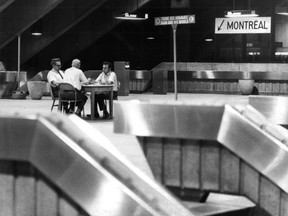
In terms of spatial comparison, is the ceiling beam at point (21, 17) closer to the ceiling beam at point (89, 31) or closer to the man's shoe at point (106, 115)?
the ceiling beam at point (89, 31)

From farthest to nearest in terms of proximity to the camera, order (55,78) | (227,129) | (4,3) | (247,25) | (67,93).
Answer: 1. (247,25)
2. (4,3)
3. (55,78)
4. (67,93)
5. (227,129)

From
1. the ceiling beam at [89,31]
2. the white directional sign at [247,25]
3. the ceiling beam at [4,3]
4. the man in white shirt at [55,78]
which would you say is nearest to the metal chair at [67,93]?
the man in white shirt at [55,78]

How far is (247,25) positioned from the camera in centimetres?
2758

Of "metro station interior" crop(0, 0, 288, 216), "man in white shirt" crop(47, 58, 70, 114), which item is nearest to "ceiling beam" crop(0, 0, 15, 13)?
"man in white shirt" crop(47, 58, 70, 114)

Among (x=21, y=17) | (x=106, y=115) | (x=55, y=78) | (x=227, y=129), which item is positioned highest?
(x=21, y=17)

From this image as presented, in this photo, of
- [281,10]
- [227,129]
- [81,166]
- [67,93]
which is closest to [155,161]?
[227,129]

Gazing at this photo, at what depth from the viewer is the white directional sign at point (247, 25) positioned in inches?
1078

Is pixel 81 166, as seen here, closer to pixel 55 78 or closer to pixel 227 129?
pixel 227 129

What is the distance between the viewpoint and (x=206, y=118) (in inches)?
178

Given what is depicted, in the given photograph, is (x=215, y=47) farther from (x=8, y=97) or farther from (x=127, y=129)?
(x=127, y=129)

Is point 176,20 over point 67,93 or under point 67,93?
over

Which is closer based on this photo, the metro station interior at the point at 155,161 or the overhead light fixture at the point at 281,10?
the metro station interior at the point at 155,161

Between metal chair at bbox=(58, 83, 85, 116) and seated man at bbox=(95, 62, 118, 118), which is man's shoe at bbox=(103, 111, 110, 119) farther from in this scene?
metal chair at bbox=(58, 83, 85, 116)

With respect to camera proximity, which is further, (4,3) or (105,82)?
(4,3)
